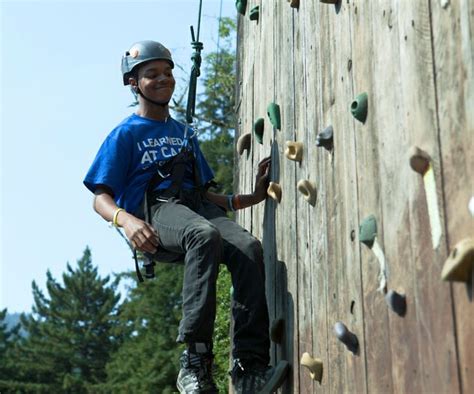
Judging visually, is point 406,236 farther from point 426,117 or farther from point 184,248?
point 184,248

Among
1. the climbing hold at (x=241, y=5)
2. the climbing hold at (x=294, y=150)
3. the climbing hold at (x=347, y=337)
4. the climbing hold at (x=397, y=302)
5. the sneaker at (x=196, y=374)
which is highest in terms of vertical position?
the climbing hold at (x=241, y=5)

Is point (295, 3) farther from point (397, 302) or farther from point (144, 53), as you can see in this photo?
point (397, 302)

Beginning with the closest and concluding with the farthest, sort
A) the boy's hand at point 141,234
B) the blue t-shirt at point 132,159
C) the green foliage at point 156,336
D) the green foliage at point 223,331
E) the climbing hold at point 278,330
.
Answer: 1. the boy's hand at point 141,234
2. the climbing hold at point 278,330
3. the blue t-shirt at point 132,159
4. the green foliage at point 223,331
5. the green foliage at point 156,336

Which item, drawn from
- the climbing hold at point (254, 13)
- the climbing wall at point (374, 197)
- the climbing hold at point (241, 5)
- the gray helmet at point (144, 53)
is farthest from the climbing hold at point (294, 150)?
the climbing hold at point (241, 5)

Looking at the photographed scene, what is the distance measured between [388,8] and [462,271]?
92 centimetres

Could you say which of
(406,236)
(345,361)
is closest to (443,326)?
(406,236)

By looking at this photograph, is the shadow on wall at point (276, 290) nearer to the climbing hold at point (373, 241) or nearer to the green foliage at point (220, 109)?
the climbing hold at point (373, 241)

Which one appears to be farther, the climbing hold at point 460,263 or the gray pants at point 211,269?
the gray pants at point 211,269

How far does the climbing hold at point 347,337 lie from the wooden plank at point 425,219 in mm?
488

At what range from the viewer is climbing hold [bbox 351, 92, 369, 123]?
8.95ft

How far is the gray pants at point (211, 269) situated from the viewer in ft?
11.0

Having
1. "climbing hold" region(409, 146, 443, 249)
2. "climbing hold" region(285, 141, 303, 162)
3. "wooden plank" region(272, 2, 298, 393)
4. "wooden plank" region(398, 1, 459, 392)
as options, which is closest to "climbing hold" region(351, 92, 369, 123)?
"wooden plank" region(398, 1, 459, 392)

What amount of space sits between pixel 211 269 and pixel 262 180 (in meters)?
0.81

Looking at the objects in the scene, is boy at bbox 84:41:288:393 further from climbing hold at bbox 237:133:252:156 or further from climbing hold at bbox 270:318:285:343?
climbing hold at bbox 237:133:252:156
